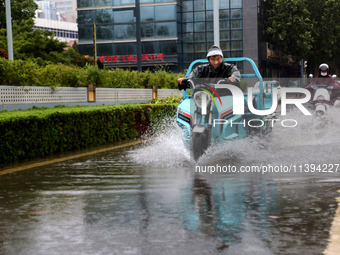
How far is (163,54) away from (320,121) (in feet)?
192

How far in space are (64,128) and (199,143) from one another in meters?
4.75

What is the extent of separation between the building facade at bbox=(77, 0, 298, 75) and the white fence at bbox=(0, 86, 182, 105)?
43.3 metres

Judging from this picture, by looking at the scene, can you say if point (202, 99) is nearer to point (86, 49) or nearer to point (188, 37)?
point (188, 37)

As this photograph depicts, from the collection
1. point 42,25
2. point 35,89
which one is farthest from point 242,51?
point 42,25

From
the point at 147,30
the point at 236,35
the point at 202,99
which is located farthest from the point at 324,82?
the point at 147,30

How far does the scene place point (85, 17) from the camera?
251 feet

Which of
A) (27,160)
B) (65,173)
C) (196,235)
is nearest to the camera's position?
(196,235)

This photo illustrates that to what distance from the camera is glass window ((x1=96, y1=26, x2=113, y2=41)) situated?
7606 centimetres

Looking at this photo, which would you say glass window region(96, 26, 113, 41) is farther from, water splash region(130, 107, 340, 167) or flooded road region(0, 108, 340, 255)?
flooded road region(0, 108, 340, 255)

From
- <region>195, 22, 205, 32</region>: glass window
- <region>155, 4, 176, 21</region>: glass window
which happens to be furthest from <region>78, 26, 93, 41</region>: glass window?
<region>195, 22, 205, 32</region>: glass window

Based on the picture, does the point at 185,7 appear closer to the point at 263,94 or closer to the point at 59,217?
the point at 263,94

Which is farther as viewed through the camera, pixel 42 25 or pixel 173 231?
pixel 42 25

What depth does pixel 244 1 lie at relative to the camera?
73125 mm

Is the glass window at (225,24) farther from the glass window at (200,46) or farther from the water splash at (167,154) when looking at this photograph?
the water splash at (167,154)
